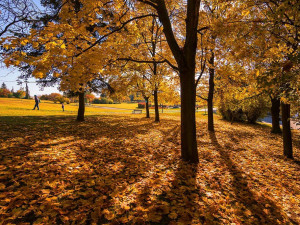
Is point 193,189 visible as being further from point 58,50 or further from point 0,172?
point 58,50

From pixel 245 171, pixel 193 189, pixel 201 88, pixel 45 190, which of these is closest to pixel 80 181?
pixel 45 190

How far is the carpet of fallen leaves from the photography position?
93.7 inches

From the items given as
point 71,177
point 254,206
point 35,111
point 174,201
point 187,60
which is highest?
point 187,60

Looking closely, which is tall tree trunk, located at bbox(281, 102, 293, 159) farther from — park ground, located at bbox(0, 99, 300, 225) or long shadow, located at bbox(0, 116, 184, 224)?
long shadow, located at bbox(0, 116, 184, 224)

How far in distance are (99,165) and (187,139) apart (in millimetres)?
2936

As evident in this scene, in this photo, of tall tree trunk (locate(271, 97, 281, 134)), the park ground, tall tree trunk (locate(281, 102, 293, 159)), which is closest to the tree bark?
the park ground

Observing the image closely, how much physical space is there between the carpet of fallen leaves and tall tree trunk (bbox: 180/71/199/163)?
44 cm

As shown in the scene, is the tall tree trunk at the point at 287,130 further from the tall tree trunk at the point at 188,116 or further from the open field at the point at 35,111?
the open field at the point at 35,111

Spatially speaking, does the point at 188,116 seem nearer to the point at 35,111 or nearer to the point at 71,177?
the point at 71,177

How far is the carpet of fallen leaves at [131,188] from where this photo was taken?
93.7 inches

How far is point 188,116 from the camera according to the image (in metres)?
4.81

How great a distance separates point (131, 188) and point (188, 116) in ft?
9.21

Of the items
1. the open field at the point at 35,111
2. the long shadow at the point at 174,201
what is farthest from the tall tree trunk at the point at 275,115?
the open field at the point at 35,111

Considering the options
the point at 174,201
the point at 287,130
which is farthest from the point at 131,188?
the point at 287,130
